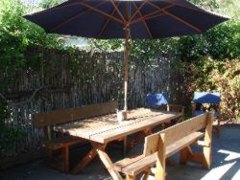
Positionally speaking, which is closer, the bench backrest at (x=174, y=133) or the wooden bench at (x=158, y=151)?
the bench backrest at (x=174, y=133)

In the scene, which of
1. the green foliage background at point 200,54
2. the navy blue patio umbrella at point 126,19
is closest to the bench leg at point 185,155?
the navy blue patio umbrella at point 126,19

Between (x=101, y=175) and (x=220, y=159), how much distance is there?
2.43 m

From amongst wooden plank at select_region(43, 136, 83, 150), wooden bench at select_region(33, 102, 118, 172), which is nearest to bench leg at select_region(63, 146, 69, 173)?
wooden bench at select_region(33, 102, 118, 172)

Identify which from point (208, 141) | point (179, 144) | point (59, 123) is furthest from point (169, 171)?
point (59, 123)

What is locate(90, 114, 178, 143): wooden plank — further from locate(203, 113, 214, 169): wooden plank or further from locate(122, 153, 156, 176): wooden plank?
locate(203, 113, 214, 169): wooden plank

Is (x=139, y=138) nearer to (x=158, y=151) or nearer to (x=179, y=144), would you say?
(x=179, y=144)

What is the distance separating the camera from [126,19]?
22.3ft

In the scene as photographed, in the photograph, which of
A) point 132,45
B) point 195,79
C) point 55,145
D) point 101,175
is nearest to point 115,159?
point 101,175

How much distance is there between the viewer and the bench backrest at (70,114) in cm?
614

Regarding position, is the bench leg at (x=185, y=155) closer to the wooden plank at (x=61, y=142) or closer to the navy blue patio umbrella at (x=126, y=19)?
the navy blue patio umbrella at (x=126, y=19)

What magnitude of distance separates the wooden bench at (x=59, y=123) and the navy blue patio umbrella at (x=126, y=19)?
0.82 meters

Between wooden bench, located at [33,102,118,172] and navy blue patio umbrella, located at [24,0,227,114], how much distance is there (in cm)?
82

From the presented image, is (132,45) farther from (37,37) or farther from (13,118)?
(13,118)

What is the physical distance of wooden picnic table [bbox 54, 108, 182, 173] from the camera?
17.7 ft
